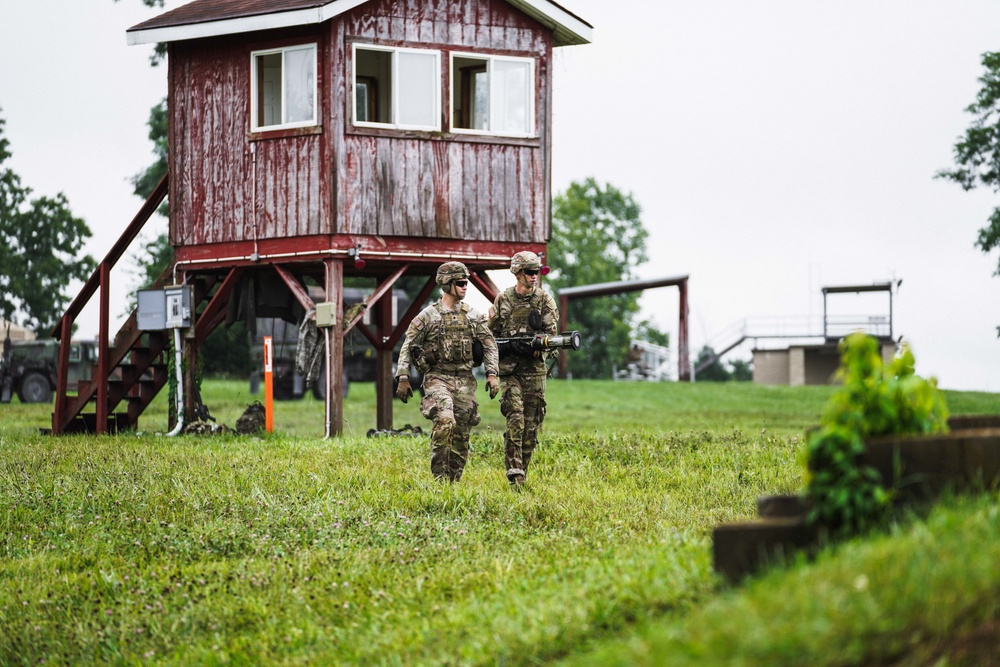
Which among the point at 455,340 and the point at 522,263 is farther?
the point at 522,263

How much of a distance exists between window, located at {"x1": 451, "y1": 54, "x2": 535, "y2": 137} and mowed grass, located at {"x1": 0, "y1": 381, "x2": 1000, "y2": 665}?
4.77 metres

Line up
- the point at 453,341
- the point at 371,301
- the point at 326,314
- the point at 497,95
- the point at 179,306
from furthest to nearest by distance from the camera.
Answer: the point at 179,306
the point at 497,95
the point at 371,301
the point at 326,314
the point at 453,341

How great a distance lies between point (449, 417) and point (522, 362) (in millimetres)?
1139

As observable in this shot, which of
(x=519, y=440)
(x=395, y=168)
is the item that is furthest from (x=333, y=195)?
(x=519, y=440)

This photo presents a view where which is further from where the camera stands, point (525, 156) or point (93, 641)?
point (525, 156)

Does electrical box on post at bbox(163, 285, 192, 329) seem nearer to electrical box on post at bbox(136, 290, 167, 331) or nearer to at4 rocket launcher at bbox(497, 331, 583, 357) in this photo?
electrical box on post at bbox(136, 290, 167, 331)

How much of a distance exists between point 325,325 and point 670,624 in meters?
12.9

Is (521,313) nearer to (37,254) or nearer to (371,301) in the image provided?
(371,301)

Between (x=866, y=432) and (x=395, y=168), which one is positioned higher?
(x=395, y=168)

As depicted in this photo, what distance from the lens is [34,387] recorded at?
33.5 m

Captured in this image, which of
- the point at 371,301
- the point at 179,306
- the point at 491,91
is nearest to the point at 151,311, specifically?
the point at 179,306

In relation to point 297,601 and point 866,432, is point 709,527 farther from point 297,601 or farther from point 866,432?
point 866,432

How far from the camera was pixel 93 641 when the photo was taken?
859cm

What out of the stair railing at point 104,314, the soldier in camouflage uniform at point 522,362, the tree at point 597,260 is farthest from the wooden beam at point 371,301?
the tree at point 597,260
